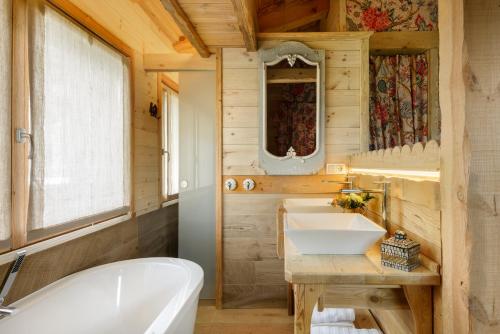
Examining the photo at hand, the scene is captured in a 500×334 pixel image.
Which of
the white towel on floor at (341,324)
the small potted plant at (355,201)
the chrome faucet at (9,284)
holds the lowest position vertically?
the white towel on floor at (341,324)

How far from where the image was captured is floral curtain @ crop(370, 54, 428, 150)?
2.38m

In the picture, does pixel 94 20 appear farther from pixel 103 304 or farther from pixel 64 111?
pixel 103 304

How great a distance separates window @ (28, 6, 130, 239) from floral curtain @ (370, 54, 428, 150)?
2070 mm

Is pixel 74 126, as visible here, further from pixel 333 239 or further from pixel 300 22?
pixel 300 22

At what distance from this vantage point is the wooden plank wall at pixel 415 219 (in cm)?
104

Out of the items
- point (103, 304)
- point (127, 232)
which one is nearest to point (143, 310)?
point (103, 304)

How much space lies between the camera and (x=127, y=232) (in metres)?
2.30

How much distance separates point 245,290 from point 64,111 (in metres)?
1.91

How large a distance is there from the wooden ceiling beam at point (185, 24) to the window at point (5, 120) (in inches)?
30.7

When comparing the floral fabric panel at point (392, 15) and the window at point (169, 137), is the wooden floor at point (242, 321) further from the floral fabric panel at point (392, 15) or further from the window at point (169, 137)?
the floral fabric panel at point (392, 15)

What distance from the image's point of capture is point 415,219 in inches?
47.9

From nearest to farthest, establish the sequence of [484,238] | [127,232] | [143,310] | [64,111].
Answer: [484,238] → [64,111] → [143,310] → [127,232]

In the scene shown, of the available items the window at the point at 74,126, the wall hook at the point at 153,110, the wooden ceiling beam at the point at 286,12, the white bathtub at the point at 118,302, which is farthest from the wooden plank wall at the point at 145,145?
the wooden ceiling beam at the point at 286,12

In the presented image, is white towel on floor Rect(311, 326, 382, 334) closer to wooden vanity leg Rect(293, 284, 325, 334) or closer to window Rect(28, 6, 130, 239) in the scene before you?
wooden vanity leg Rect(293, 284, 325, 334)
